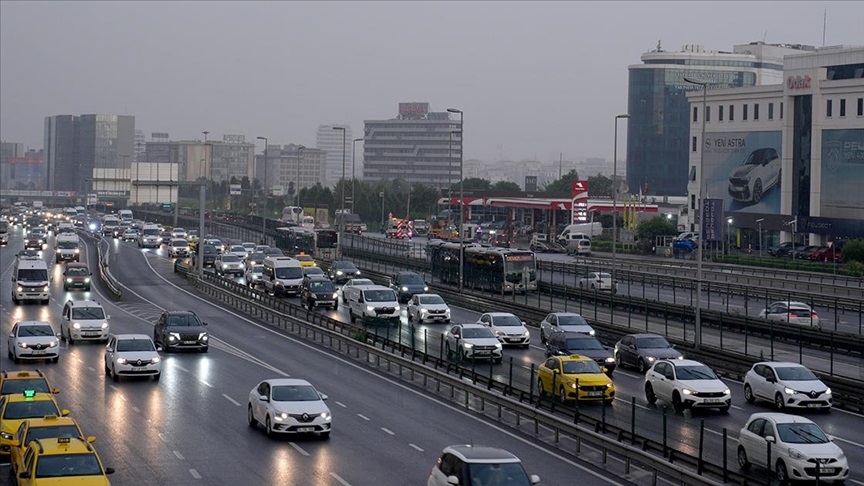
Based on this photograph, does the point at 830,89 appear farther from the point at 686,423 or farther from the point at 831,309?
the point at 686,423

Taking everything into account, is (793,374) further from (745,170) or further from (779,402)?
(745,170)

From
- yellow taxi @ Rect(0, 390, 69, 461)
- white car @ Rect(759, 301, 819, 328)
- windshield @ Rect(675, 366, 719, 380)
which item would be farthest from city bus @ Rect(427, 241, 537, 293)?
yellow taxi @ Rect(0, 390, 69, 461)

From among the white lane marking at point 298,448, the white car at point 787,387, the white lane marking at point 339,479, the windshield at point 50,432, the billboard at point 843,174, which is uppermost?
the billboard at point 843,174

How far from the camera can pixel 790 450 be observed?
21.1m

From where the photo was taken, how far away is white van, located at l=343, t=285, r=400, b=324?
50066 millimetres

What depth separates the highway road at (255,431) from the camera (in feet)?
72.7

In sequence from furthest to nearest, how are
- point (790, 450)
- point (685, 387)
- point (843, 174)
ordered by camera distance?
point (843, 174), point (685, 387), point (790, 450)

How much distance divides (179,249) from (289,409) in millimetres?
69772

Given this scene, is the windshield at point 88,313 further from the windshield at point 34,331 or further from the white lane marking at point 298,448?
the white lane marking at point 298,448

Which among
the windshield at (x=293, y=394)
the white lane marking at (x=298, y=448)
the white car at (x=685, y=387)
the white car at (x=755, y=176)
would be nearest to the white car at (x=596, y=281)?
the white car at (x=685, y=387)

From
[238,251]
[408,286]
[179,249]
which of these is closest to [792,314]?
[408,286]

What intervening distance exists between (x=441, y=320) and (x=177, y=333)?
13.9m

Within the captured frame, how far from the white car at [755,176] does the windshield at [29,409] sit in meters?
88.9

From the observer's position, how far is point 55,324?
47688mm
